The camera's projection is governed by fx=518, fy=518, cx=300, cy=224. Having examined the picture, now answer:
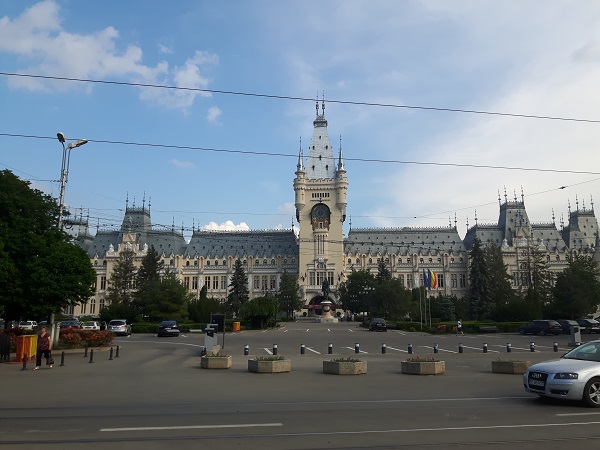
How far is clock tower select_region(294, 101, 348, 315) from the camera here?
115 metres

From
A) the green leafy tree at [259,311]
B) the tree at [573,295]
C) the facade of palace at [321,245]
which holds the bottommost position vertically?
the green leafy tree at [259,311]

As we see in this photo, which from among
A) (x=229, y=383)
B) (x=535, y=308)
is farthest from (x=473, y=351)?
(x=535, y=308)

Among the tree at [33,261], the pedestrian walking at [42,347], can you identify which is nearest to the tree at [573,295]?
the tree at [33,261]

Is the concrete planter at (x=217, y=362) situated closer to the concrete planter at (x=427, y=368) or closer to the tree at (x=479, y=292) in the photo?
the concrete planter at (x=427, y=368)

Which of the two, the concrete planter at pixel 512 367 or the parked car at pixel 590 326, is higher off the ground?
the parked car at pixel 590 326

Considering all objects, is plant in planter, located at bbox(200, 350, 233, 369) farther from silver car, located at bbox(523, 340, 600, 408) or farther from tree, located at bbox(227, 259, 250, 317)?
tree, located at bbox(227, 259, 250, 317)

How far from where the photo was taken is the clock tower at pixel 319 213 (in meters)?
115

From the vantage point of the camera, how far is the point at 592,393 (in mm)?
11422

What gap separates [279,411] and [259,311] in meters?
45.2

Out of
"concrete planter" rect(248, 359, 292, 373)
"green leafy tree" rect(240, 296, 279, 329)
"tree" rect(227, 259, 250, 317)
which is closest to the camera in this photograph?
"concrete planter" rect(248, 359, 292, 373)

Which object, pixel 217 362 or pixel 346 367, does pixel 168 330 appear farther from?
pixel 346 367

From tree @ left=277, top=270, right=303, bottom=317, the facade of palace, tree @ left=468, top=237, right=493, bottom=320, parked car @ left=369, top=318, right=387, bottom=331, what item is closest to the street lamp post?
parked car @ left=369, top=318, right=387, bottom=331

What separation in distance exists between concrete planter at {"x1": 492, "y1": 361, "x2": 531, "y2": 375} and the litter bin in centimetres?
1866

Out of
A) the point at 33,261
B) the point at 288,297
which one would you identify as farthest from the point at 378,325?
the point at 288,297
